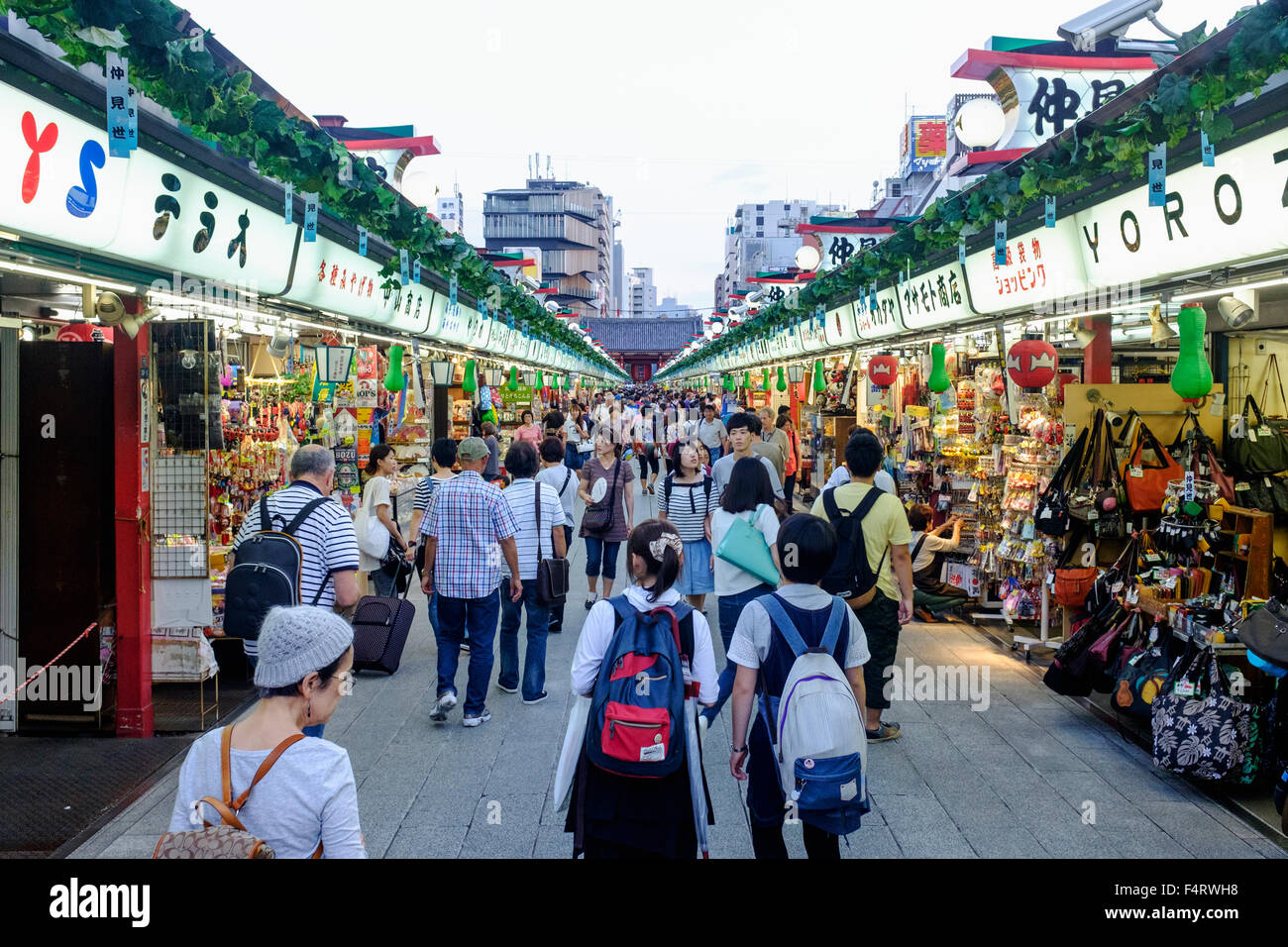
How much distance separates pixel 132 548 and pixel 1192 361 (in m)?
6.37

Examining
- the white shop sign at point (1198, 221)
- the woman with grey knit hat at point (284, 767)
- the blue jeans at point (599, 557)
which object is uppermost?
the white shop sign at point (1198, 221)

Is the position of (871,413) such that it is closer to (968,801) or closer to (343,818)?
(968,801)

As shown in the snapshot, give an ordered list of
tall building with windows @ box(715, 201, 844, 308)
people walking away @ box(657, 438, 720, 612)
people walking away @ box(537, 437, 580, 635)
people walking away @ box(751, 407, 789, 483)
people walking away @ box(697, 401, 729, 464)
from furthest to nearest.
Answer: tall building with windows @ box(715, 201, 844, 308) → people walking away @ box(697, 401, 729, 464) → people walking away @ box(751, 407, 789, 483) → people walking away @ box(537, 437, 580, 635) → people walking away @ box(657, 438, 720, 612)

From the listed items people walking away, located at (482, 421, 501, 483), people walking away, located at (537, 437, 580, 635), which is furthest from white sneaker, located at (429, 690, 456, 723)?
people walking away, located at (482, 421, 501, 483)

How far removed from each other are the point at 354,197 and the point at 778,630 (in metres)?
4.23

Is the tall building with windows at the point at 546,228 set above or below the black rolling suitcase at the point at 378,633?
above

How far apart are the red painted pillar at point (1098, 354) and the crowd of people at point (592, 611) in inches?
98.3

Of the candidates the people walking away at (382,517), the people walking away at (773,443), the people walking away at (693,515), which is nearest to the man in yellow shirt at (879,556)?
the people walking away at (693,515)

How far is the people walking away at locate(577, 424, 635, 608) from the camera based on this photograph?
8367 mm

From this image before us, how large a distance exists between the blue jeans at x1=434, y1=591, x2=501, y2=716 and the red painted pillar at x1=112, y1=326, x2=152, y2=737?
1.88 meters

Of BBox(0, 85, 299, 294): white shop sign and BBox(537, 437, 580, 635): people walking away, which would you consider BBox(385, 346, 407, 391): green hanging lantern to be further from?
BBox(0, 85, 299, 294): white shop sign

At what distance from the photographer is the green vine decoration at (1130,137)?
364 centimetres

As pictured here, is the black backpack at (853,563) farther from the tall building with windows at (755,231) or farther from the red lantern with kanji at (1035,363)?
the tall building with windows at (755,231)

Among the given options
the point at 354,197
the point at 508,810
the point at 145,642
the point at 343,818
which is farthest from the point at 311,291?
the point at 343,818
